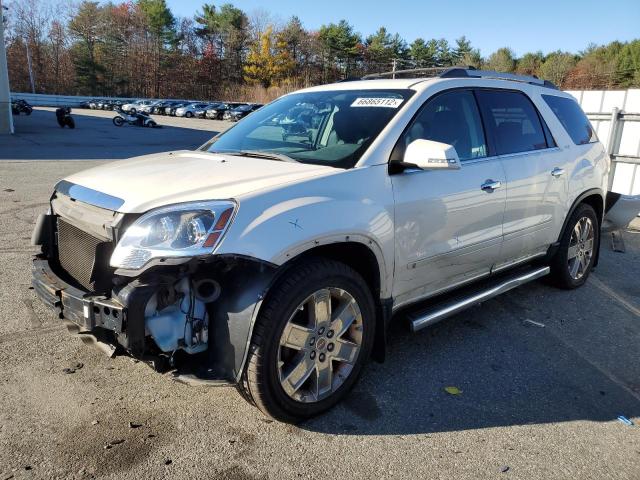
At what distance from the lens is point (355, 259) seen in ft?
10.1

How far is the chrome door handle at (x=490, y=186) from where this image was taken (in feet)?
12.1

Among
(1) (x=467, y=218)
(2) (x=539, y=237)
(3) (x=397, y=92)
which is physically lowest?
(2) (x=539, y=237)

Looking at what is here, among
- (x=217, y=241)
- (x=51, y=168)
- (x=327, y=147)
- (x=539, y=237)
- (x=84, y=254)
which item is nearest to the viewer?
(x=217, y=241)

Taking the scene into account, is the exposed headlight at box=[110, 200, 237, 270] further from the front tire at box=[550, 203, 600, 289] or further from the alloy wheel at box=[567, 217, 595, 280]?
the alloy wheel at box=[567, 217, 595, 280]

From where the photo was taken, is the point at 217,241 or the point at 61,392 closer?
the point at 217,241

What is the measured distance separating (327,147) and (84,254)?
5.21 ft

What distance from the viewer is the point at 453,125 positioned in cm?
368

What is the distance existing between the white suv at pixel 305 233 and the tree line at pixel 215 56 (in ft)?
250

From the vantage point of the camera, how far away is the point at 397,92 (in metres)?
3.52

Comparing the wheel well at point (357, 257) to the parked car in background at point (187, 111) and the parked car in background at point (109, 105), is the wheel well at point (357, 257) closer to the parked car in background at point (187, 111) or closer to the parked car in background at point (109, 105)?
the parked car in background at point (187, 111)

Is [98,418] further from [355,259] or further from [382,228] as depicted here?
[382,228]

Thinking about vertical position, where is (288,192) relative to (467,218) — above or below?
above

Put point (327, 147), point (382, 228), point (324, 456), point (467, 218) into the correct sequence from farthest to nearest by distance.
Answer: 1. point (467, 218)
2. point (327, 147)
3. point (382, 228)
4. point (324, 456)

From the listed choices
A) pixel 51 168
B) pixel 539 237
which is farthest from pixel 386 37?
pixel 539 237
